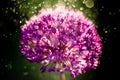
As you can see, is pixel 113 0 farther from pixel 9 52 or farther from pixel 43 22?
pixel 43 22

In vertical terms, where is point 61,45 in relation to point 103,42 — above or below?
below

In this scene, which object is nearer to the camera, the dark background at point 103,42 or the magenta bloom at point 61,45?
the magenta bloom at point 61,45

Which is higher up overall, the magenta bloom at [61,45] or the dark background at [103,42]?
the dark background at [103,42]

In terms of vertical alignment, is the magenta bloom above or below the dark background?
below

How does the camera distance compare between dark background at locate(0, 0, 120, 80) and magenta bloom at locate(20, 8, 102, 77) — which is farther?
dark background at locate(0, 0, 120, 80)

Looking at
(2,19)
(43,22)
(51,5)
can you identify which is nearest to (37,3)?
(51,5)

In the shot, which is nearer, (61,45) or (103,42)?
(61,45)
